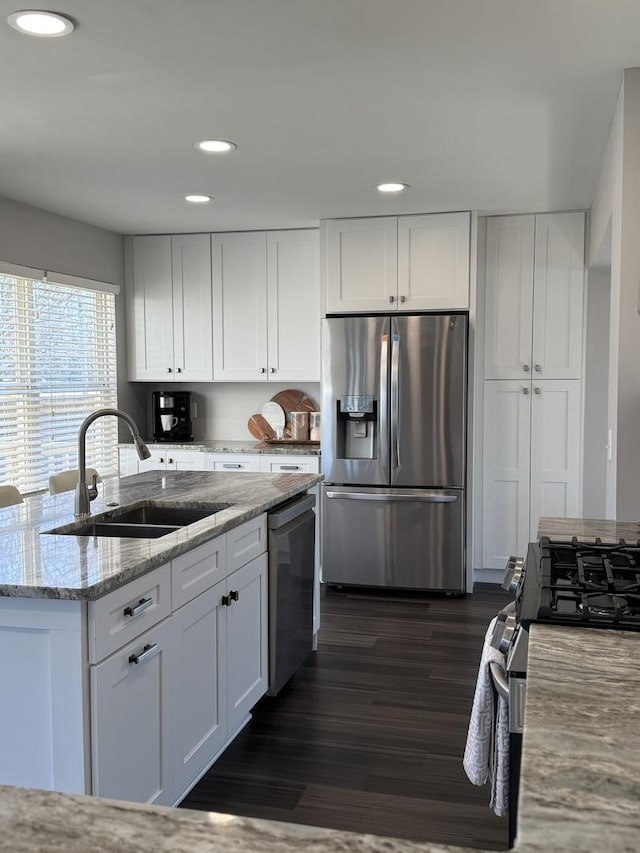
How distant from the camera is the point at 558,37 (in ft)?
8.02

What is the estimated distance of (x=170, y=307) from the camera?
581cm

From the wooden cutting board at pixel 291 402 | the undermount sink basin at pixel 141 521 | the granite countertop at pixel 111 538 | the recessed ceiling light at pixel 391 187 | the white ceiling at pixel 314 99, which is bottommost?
the undermount sink basin at pixel 141 521

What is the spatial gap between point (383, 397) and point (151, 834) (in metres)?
4.36

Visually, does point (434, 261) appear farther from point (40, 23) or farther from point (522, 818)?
point (522, 818)

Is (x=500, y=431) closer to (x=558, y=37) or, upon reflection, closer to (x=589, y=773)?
(x=558, y=37)

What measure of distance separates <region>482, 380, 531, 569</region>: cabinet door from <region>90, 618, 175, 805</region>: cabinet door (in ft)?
11.0

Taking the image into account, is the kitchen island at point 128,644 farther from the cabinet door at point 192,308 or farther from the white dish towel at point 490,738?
the cabinet door at point 192,308

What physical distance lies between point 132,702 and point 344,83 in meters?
2.13

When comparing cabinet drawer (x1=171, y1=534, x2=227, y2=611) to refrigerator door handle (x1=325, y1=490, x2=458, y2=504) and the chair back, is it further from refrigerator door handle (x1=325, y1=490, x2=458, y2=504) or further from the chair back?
refrigerator door handle (x1=325, y1=490, x2=458, y2=504)

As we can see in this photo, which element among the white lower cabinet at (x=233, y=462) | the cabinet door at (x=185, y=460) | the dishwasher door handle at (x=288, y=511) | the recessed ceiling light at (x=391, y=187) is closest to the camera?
the dishwasher door handle at (x=288, y=511)

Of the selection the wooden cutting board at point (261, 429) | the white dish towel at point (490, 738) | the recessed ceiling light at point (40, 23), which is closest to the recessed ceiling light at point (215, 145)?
the recessed ceiling light at point (40, 23)

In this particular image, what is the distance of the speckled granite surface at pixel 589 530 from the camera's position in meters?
2.35

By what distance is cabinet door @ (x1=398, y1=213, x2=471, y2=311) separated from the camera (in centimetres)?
501

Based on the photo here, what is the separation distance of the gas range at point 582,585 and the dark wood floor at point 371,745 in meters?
0.93
